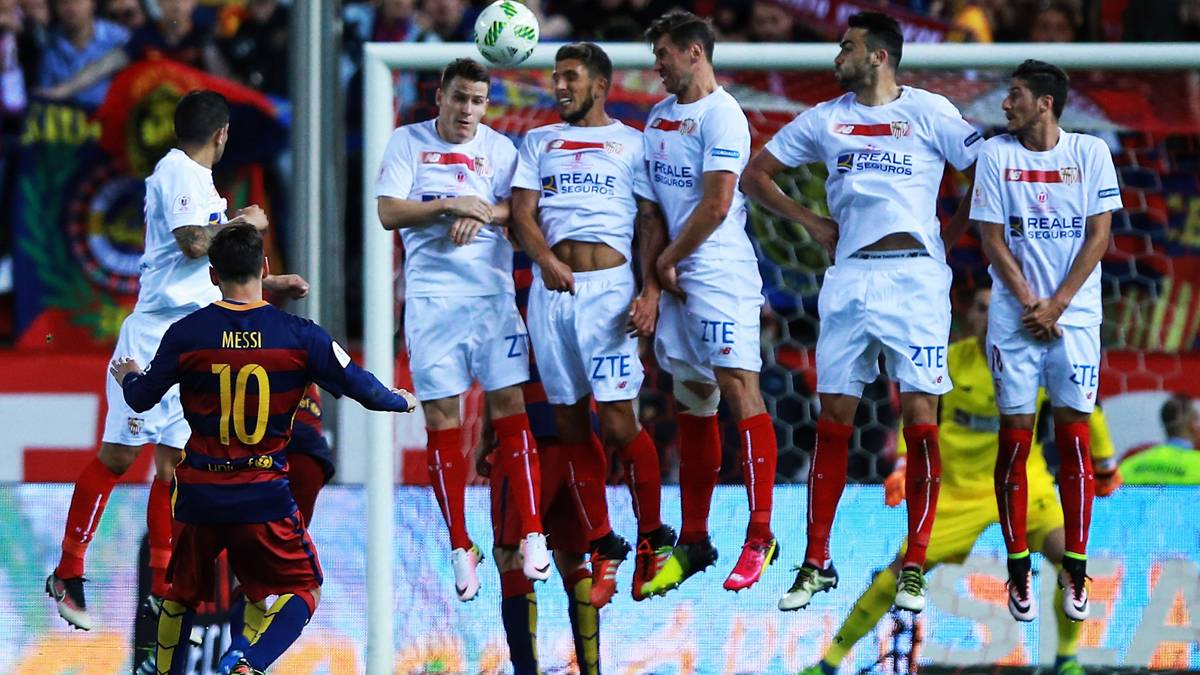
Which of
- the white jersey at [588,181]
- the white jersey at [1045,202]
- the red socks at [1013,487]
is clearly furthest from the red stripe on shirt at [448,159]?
the red socks at [1013,487]

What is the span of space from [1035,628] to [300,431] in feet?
12.1

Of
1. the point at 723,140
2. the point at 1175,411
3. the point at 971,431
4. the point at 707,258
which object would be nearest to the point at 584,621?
the point at 707,258

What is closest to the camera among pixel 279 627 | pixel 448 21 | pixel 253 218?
pixel 279 627

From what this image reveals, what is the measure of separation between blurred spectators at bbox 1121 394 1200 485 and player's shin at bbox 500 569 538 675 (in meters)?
3.80

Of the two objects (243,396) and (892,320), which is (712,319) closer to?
(892,320)

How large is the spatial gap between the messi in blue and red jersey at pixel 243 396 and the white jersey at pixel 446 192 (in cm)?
111

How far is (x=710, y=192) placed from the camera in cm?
821

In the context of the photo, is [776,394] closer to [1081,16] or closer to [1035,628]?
[1035,628]

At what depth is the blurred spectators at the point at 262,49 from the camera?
13.2 meters

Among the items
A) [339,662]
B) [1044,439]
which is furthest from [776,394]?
[339,662]

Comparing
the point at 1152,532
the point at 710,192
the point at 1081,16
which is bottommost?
the point at 1152,532

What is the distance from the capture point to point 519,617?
29.0 ft

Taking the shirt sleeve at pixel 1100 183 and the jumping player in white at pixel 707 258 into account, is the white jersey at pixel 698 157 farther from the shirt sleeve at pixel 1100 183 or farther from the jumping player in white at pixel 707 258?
the shirt sleeve at pixel 1100 183

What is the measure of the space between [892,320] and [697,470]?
1.07 m
